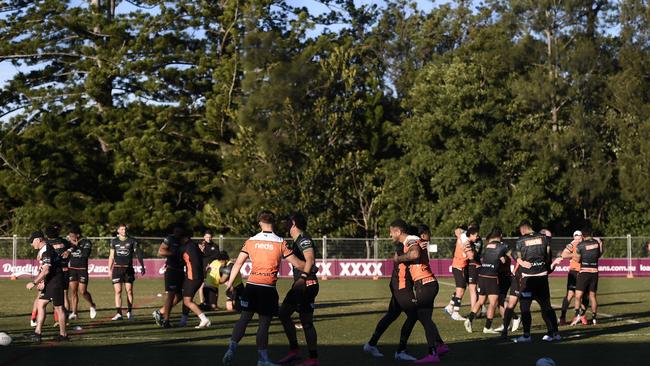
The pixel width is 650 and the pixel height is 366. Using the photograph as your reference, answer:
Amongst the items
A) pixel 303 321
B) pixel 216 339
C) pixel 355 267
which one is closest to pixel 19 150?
pixel 355 267

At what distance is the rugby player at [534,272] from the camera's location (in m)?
15.4

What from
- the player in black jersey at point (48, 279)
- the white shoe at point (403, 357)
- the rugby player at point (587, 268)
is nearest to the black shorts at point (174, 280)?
the player in black jersey at point (48, 279)

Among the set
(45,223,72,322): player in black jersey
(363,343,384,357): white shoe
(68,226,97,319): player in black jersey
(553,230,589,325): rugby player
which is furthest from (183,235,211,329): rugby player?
(553,230,589,325): rugby player

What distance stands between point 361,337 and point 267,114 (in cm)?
3549

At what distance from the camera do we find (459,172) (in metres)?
50.1

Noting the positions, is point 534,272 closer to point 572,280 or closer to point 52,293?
point 572,280

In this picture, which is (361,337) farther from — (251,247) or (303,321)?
(251,247)

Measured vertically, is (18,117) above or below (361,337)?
above

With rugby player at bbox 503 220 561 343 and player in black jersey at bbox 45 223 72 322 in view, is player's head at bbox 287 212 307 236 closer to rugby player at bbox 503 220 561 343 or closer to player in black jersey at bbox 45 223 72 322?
rugby player at bbox 503 220 561 343

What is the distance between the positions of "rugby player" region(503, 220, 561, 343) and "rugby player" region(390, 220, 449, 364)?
9.05 feet

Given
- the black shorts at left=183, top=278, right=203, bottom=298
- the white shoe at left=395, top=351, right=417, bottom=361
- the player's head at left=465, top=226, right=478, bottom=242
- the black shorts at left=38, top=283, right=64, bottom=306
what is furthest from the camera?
the player's head at left=465, top=226, right=478, bottom=242

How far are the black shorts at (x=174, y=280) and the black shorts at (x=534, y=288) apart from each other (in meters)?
6.48

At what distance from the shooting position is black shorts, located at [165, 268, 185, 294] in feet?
59.7

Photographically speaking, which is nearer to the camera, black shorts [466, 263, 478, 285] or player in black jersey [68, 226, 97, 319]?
black shorts [466, 263, 478, 285]
